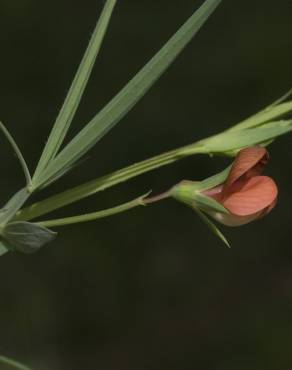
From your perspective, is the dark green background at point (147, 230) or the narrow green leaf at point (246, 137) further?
the dark green background at point (147, 230)

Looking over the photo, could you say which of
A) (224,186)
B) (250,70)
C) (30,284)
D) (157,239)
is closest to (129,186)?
(157,239)

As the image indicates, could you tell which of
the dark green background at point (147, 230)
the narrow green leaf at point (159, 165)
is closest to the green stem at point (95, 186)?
the narrow green leaf at point (159, 165)

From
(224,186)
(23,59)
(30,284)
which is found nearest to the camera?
(224,186)

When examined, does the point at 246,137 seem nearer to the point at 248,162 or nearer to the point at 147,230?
the point at 248,162

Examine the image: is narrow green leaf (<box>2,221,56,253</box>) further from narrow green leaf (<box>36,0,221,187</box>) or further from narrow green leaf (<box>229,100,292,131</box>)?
narrow green leaf (<box>229,100,292,131</box>)

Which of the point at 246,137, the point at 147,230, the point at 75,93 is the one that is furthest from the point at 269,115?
the point at 147,230

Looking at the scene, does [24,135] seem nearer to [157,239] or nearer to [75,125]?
[75,125]

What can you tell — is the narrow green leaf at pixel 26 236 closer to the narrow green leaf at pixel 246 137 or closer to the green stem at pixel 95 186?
the green stem at pixel 95 186
